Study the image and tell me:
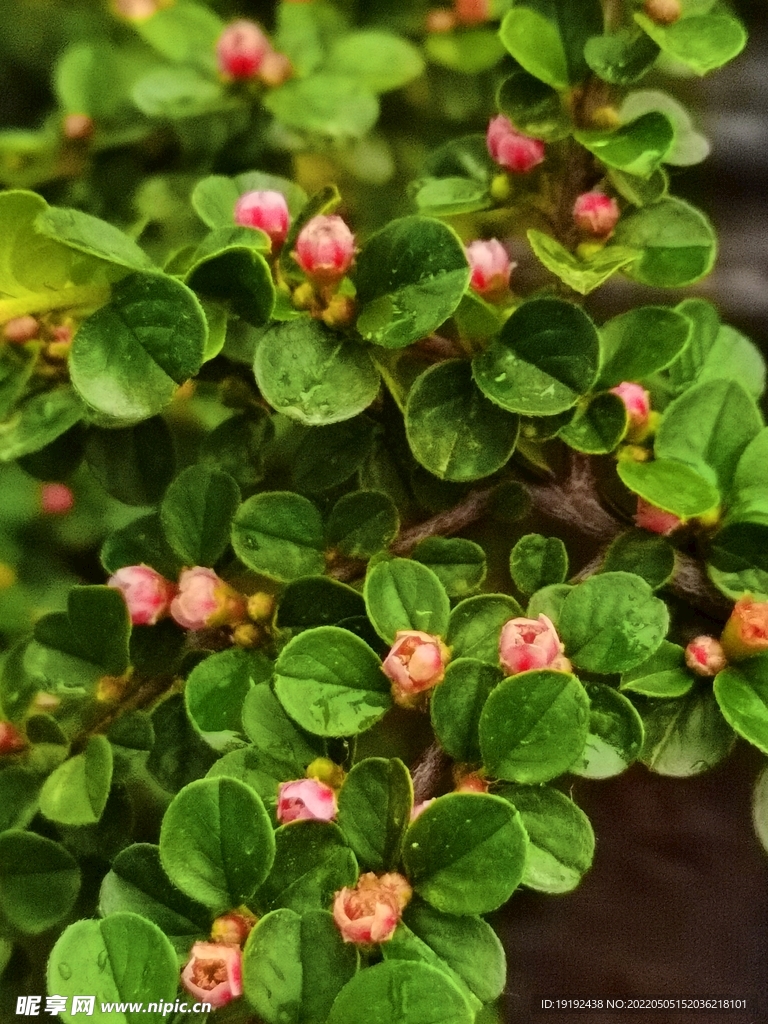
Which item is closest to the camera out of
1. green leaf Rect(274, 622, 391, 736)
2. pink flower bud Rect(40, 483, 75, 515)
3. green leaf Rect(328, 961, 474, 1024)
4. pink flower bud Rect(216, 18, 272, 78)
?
green leaf Rect(328, 961, 474, 1024)

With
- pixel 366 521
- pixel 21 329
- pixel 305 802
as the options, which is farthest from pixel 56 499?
pixel 305 802

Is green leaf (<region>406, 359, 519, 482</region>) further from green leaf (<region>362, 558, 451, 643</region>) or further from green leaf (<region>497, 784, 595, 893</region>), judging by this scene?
green leaf (<region>497, 784, 595, 893</region>)

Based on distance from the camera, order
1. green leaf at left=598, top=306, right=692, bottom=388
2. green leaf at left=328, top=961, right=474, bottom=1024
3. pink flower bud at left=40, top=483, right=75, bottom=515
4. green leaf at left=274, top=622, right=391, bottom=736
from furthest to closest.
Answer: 1. pink flower bud at left=40, top=483, right=75, bottom=515
2. green leaf at left=598, top=306, right=692, bottom=388
3. green leaf at left=274, top=622, right=391, bottom=736
4. green leaf at left=328, top=961, right=474, bottom=1024

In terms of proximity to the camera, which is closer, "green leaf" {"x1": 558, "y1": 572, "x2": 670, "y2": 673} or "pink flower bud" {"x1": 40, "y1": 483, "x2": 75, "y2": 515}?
"green leaf" {"x1": 558, "y1": 572, "x2": 670, "y2": 673}

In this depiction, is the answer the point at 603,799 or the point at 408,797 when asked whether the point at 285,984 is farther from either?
the point at 603,799

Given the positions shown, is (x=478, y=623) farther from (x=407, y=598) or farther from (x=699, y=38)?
(x=699, y=38)

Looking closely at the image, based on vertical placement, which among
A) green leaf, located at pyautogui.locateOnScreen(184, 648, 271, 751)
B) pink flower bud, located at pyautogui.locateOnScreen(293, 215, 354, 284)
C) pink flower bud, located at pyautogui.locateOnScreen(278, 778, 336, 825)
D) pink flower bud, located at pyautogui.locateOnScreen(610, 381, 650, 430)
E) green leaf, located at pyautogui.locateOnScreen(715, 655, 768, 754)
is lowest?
green leaf, located at pyautogui.locateOnScreen(184, 648, 271, 751)

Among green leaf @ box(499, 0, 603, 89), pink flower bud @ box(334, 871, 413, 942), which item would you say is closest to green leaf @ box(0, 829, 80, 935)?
pink flower bud @ box(334, 871, 413, 942)
